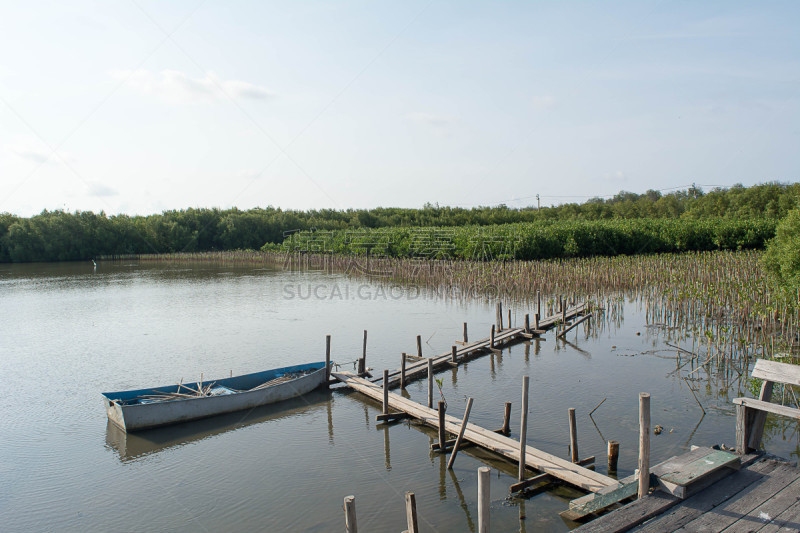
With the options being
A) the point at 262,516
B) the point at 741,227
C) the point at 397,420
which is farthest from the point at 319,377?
the point at 741,227

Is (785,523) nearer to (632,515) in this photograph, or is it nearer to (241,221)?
(632,515)

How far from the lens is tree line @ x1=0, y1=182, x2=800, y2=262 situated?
59.6 m

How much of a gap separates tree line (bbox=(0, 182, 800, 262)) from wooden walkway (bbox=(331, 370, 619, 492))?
4409cm

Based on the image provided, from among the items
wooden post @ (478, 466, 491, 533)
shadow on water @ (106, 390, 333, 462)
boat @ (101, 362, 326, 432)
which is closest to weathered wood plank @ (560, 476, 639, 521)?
wooden post @ (478, 466, 491, 533)

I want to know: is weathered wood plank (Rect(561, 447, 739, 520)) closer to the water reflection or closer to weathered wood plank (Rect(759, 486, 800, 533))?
weathered wood plank (Rect(759, 486, 800, 533))

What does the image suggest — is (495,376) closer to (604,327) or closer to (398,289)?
(604,327)

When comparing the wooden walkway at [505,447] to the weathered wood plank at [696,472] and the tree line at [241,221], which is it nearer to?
the weathered wood plank at [696,472]

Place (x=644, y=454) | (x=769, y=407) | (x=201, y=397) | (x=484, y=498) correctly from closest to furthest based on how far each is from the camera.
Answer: (x=484, y=498) < (x=644, y=454) < (x=769, y=407) < (x=201, y=397)

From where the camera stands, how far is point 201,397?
36.5 feet

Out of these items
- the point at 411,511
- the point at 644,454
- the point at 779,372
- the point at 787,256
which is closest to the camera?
the point at 411,511

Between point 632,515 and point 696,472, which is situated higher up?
point 696,472

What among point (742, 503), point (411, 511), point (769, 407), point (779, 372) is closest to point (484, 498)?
point (411, 511)

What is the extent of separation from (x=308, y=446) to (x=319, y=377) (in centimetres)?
289

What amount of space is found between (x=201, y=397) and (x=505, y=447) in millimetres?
6350
